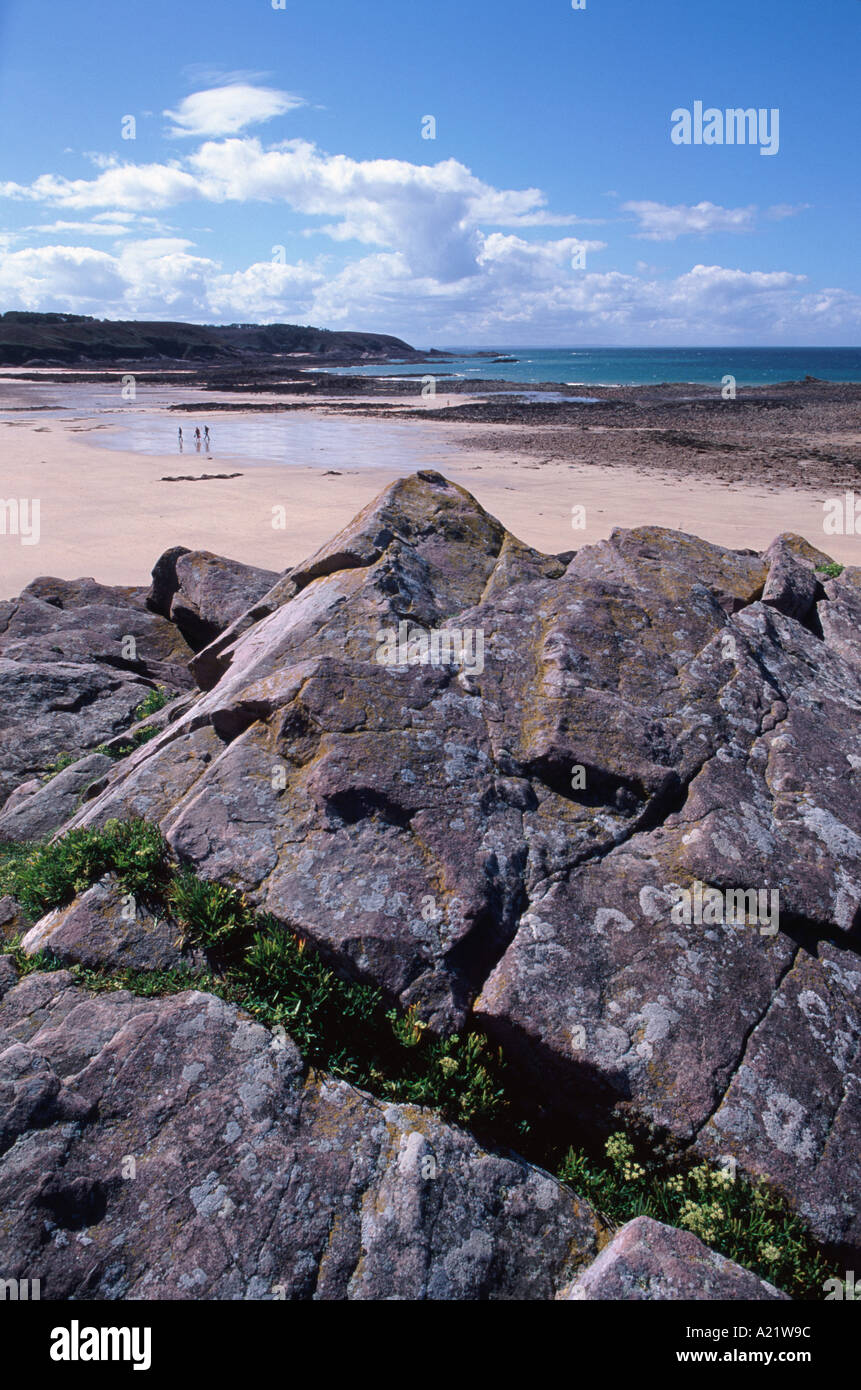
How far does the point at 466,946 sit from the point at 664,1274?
1.75 meters

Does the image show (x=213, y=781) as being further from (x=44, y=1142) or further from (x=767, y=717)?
(x=767, y=717)

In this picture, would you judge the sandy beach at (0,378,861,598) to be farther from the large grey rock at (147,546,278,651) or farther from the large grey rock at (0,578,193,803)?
the large grey rock at (147,546,278,651)

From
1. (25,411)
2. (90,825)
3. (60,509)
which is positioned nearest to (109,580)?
(60,509)

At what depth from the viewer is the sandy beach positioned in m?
22.7

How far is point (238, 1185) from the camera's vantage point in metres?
3.58

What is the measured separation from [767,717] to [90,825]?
17.3ft

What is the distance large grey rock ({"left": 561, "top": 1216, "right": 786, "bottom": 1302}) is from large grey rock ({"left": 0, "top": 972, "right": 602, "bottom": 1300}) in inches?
7.9

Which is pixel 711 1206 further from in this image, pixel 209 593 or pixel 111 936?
pixel 209 593

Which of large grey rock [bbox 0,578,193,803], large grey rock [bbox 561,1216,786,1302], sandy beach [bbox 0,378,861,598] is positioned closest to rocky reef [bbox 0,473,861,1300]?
large grey rock [bbox 561,1216,786,1302]

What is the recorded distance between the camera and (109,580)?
19188mm

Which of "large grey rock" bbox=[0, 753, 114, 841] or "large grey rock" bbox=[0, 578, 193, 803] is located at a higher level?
"large grey rock" bbox=[0, 578, 193, 803]

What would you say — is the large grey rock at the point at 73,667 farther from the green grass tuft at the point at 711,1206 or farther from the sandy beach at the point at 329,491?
the green grass tuft at the point at 711,1206

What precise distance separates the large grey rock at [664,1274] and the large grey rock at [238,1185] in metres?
0.20

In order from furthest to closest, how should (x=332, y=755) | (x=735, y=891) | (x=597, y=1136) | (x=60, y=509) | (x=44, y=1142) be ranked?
(x=60, y=509), (x=332, y=755), (x=735, y=891), (x=597, y=1136), (x=44, y=1142)
